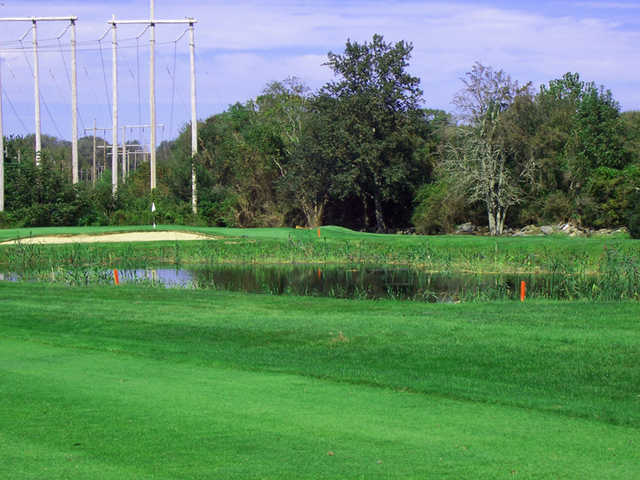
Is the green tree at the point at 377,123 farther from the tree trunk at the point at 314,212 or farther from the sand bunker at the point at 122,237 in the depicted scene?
the sand bunker at the point at 122,237

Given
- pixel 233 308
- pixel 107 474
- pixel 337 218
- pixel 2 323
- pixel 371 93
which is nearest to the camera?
pixel 107 474

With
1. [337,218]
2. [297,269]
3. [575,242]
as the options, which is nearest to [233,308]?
[297,269]

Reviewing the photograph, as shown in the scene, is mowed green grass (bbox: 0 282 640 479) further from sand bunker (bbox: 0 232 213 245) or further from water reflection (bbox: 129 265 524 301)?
sand bunker (bbox: 0 232 213 245)

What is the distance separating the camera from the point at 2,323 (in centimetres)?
1523

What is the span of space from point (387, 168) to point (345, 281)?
30.4 meters

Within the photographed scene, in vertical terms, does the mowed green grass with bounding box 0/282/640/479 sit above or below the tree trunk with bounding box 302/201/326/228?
below

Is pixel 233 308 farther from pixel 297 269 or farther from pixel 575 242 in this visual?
pixel 575 242

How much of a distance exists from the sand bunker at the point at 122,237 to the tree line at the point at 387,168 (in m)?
10.8

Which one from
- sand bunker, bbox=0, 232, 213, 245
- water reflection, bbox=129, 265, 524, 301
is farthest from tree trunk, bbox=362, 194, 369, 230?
water reflection, bbox=129, 265, 524, 301

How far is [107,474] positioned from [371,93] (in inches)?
2202

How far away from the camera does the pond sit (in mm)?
24859

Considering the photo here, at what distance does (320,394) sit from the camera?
9117 millimetres

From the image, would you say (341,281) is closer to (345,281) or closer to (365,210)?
(345,281)

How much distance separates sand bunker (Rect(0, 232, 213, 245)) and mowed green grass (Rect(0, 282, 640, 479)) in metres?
26.5
